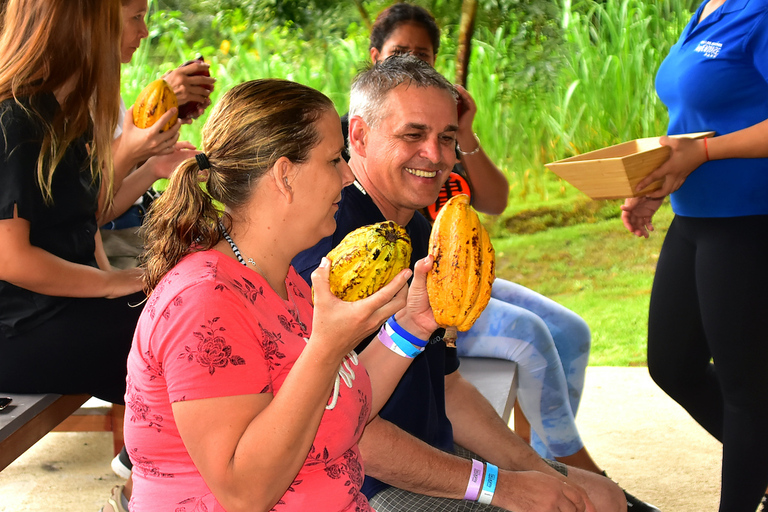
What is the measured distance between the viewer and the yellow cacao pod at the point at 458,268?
4.38 feet

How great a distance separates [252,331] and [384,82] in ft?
2.76

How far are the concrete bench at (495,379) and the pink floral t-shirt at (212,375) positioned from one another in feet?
2.93

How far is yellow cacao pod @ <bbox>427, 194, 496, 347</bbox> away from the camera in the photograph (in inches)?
52.5

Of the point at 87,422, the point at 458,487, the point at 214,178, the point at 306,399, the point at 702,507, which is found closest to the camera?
the point at 306,399

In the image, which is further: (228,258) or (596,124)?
(596,124)

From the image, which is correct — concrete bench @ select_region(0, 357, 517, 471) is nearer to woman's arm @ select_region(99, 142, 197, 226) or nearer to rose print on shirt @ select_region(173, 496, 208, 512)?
woman's arm @ select_region(99, 142, 197, 226)

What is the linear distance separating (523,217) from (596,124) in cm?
63

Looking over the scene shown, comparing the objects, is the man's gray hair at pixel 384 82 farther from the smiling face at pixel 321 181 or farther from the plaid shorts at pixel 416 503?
the plaid shorts at pixel 416 503

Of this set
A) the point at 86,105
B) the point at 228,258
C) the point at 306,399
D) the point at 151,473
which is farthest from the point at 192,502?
the point at 86,105

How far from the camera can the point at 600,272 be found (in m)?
4.00

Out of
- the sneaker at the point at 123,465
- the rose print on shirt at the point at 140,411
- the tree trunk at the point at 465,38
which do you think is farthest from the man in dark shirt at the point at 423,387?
the tree trunk at the point at 465,38

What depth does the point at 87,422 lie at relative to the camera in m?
2.84

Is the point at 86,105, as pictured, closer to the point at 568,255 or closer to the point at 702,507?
the point at 702,507

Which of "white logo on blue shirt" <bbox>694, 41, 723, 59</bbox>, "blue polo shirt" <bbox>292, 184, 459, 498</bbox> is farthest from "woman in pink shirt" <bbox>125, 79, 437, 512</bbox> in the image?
"white logo on blue shirt" <bbox>694, 41, 723, 59</bbox>
